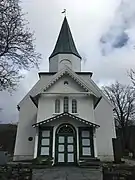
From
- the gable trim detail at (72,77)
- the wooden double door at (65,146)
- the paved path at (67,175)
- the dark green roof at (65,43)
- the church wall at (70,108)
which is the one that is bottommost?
the paved path at (67,175)

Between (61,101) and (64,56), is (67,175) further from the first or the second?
(64,56)

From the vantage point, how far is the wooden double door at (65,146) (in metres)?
19.6

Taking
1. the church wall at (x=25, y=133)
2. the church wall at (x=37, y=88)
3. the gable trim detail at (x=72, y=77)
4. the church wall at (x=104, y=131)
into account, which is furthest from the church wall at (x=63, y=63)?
the gable trim detail at (x=72, y=77)

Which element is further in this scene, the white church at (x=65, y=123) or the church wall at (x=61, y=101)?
the church wall at (x=61, y=101)

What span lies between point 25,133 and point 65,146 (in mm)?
6913

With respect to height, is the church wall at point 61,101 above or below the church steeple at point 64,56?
below

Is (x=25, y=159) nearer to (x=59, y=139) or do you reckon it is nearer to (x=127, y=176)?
(x=59, y=139)

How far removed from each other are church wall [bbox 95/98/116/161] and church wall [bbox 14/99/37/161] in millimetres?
7161

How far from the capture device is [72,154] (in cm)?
1978

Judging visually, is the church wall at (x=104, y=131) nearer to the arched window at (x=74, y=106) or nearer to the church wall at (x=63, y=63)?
the arched window at (x=74, y=106)

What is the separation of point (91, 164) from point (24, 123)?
1151 cm

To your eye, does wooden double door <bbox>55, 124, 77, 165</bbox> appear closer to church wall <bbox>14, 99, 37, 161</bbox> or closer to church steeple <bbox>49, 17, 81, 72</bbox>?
church wall <bbox>14, 99, 37, 161</bbox>

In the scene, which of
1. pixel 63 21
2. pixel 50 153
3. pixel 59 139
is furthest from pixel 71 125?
pixel 63 21

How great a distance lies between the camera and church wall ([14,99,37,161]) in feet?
79.2
